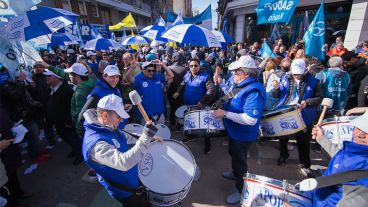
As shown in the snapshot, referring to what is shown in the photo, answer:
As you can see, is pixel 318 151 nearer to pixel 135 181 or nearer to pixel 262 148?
pixel 262 148

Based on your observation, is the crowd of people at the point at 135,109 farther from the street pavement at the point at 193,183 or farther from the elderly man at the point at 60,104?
the street pavement at the point at 193,183

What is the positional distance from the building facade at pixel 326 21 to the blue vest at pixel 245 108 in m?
9.77

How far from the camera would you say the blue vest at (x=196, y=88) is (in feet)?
16.5

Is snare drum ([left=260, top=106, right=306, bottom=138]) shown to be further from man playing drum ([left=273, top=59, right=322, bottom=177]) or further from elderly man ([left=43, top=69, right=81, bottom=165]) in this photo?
elderly man ([left=43, top=69, right=81, bottom=165])

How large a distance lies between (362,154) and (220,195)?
2.62 metres

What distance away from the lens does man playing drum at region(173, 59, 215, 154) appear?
491cm

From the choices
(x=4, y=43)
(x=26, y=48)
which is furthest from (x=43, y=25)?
(x=4, y=43)

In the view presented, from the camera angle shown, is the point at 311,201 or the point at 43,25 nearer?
the point at 311,201

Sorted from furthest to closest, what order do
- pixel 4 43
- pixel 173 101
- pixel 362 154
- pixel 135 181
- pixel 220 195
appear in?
pixel 173 101
pixel 4 43
pixel 220 195
pixel 135 181
pixel 362 154

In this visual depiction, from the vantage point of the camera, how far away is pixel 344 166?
171cm

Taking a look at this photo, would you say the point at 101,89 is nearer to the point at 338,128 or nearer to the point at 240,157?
the point at 240,157

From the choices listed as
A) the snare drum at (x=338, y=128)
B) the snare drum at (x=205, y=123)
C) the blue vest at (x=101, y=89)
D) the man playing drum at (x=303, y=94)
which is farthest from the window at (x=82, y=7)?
the snare drum at (x=338, y=128)

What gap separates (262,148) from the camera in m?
5.41

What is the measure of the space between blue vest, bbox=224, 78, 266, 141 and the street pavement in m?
1.28
